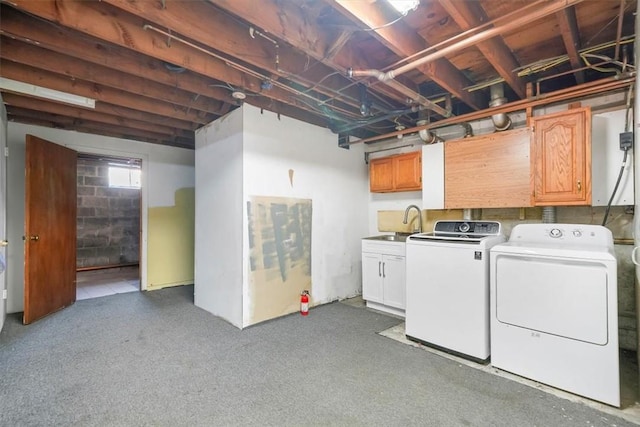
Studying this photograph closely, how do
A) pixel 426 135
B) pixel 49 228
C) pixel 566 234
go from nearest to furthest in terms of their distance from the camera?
pixel 566 234
pixel 426 135
pixel 49 228

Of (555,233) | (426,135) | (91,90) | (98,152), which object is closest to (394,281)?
(555,233)

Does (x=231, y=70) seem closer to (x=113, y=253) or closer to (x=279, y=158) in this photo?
(x=279, y=158)

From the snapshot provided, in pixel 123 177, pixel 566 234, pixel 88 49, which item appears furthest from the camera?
pixel 123 177

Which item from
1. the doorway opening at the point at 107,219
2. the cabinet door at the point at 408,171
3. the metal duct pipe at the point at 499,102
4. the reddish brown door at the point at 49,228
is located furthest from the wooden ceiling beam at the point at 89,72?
the doorway opening at the point at 107,219

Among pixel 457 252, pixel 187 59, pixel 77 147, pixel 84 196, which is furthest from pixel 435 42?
pixel 84 196

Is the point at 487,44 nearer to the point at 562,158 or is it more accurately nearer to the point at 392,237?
the point at 562,158

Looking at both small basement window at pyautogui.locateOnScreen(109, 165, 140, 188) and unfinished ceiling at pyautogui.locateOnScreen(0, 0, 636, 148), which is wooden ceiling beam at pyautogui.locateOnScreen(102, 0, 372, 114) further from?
small basement window at pyautogui.locateOnScreen(109, 165, 140, 188)

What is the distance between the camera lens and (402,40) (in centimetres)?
212

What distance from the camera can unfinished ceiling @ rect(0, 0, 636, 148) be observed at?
186 centimetres

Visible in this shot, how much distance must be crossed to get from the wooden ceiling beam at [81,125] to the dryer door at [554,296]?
4733 millimetres

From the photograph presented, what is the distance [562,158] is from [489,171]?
0.60 metres

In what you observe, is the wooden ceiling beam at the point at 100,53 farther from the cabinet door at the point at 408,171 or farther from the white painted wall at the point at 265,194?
the cabinet door at the point at 408,171

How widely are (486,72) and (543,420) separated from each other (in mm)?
2837

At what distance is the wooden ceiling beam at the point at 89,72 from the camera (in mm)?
2242
